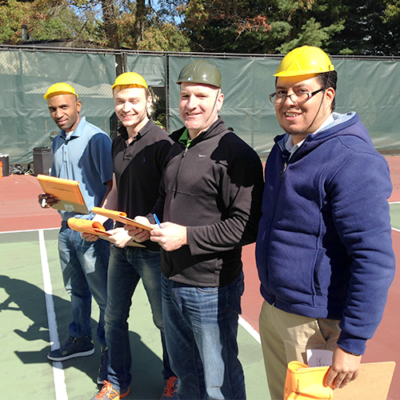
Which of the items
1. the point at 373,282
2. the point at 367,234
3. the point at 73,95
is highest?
the point at 73,95

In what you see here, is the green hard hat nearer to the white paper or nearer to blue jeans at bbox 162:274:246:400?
blue jeans at bbox 162:274:246:400

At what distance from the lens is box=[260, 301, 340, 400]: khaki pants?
192cm

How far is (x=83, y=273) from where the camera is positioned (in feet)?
12.3

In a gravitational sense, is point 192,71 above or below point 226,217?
above

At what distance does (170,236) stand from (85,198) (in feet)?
5.09

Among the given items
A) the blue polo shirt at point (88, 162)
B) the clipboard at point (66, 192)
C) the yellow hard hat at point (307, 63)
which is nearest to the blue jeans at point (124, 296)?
the clipboard at point (66, 192)

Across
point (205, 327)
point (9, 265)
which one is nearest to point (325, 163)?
point (205, 327)

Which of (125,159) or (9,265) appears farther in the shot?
(9,265)

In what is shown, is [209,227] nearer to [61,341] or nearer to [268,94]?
[61,341]

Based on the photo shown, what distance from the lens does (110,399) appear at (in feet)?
10.2

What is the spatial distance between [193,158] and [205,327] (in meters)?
0.96

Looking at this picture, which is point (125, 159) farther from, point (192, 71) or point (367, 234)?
point (367, 234)

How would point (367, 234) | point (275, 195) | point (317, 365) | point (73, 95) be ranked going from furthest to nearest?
point (73, 95), point (275, 195), point (317, 365), point (367, 234)

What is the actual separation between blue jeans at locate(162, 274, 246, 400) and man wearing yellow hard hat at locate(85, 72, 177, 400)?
0.50 meters
